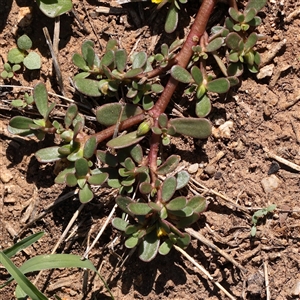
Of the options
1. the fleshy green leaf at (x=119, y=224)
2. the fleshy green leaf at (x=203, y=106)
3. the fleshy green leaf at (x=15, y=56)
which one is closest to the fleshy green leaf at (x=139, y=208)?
the fleshy green leaf at (x=119, y=224)

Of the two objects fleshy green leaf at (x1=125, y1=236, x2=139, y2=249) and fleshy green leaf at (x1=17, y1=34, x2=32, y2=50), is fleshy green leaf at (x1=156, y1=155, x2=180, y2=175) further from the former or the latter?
fleshy green leaf at (x1=17, y1=34, x2=32, y2=50)

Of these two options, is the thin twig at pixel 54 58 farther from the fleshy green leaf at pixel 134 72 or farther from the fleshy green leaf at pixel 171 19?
the fleshy green leaf at pixel 171 19

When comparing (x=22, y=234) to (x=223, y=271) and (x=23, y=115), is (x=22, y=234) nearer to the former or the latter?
(x=23, y=115)

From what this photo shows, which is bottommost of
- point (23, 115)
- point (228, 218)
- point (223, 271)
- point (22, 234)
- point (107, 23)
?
point (223, 271)

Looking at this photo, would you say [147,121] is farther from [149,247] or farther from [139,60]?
[149,247]

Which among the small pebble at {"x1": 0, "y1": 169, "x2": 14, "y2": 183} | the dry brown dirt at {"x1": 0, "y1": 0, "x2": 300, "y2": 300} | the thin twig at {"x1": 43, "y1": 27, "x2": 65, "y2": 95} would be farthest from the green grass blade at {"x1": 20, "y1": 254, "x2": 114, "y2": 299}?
the thin twig at {"x1": 43, "y1": 27, "x2": 65, "y2": 95}

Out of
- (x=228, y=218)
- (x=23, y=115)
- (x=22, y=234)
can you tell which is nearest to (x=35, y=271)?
(x=22, y=234)
